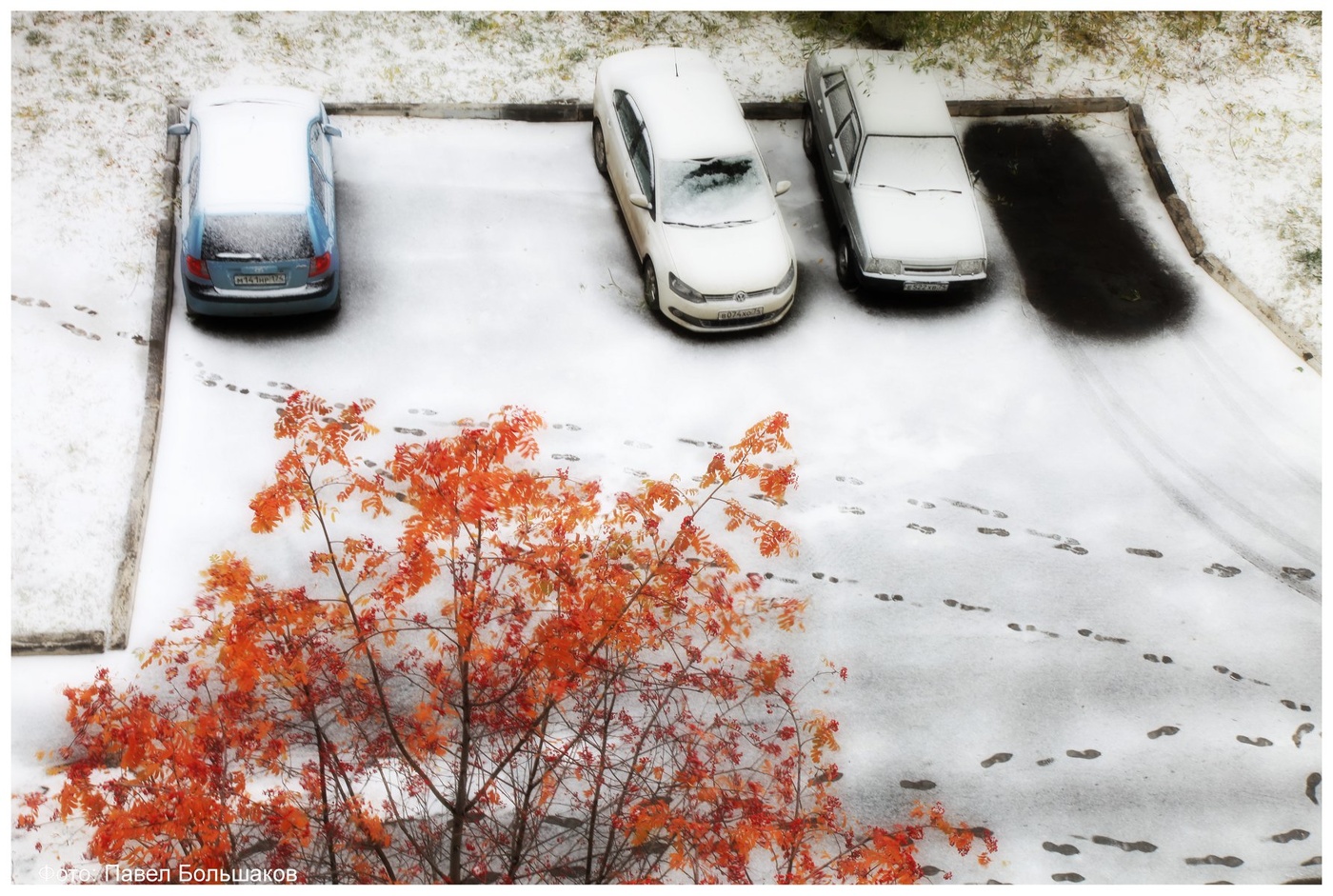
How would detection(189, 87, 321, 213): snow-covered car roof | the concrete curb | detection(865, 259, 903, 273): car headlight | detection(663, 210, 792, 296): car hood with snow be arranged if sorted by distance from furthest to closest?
detection(865, 259, 903, 273): car headlight → detection(663, 210, 792, 296): car hood with snow → detection(189, 87, 321, 213): snow-covered car roof → the concrete curb

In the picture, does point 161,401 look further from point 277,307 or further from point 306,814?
point 306,814

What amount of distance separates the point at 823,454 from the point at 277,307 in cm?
576

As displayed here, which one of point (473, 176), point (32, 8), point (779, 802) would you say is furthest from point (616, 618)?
point (32, 8)

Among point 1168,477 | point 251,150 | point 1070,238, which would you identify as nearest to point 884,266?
point 1070,238

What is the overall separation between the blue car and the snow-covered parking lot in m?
0.60

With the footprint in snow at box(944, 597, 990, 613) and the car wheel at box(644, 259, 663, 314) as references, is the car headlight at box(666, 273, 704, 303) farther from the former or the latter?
the footprint in snow at box(944, 597, 990, 613)

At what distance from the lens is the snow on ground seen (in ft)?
28.2

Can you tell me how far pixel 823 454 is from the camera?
10.1m

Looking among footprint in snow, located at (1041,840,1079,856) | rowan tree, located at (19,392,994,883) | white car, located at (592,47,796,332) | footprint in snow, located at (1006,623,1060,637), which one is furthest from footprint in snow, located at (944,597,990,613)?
white car, located at (592,47,796,332)

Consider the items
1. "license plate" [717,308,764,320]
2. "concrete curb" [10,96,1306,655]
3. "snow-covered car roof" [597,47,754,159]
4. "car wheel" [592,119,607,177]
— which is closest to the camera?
"concrete curb" [10,96,1306,655]

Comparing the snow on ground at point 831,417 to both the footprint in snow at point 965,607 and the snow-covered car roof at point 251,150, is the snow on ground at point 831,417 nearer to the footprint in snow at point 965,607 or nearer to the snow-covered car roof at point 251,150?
the footprint in snow at point 965,607

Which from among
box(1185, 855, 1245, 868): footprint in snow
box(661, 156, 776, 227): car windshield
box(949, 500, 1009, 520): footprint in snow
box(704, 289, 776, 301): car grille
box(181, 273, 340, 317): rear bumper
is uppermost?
box(661, 156, 776, 227): car windshield

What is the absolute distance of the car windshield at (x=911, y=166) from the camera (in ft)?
36.8

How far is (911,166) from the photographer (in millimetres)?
11266
